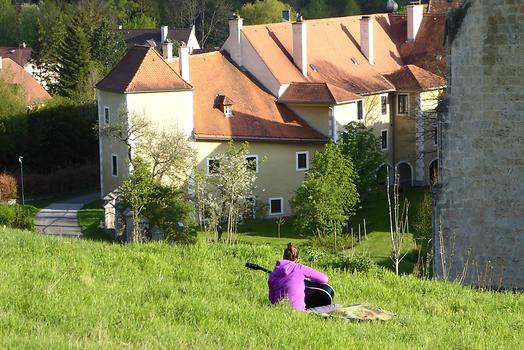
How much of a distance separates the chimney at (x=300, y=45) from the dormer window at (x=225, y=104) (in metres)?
4.44

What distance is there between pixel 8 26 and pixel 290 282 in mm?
86629

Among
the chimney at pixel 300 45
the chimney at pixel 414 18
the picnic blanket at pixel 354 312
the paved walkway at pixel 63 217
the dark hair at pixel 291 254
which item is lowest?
the paved walkway at pixel 63 217

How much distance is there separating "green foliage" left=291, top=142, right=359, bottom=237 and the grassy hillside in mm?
22734

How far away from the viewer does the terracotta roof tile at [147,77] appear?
134 feet

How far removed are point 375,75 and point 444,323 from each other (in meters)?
38.5

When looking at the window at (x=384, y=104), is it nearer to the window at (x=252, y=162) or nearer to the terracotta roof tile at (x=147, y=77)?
the window at (x=252, y=162)

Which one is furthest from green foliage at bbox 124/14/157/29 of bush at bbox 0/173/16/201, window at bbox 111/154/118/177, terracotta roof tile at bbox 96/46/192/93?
terracotta roof tile at bbox 96/46/192/93

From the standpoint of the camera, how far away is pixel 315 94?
141ft

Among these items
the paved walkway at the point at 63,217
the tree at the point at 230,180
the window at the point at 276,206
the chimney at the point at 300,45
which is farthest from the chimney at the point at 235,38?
the paved walkway at the point at 63,217

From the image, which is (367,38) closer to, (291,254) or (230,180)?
(230,180)

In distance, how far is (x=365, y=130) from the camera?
137 feet

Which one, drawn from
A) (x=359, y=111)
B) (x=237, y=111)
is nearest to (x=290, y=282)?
(x=237, y=111)

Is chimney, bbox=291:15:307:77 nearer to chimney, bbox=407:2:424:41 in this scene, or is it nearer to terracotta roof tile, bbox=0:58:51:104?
chimney, bbox=407:2:424:41

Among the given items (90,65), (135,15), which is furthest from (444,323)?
(135,15)
